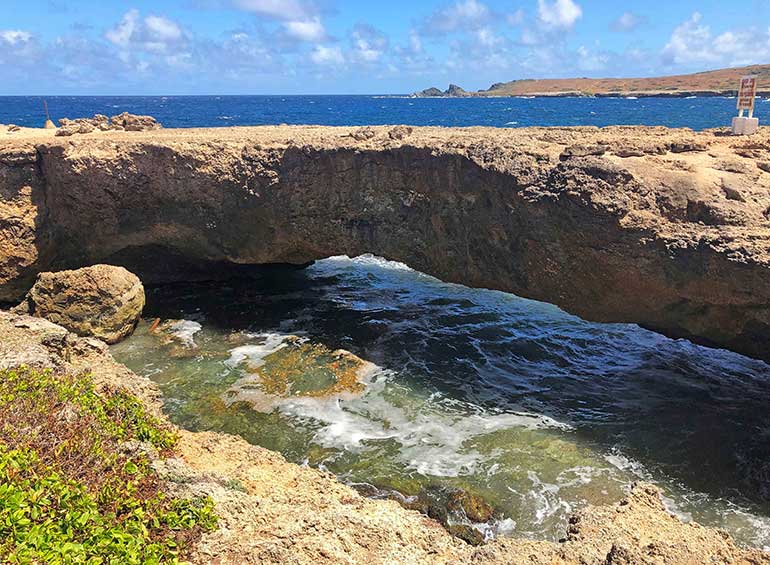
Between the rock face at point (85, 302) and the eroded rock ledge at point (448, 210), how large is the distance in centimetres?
202

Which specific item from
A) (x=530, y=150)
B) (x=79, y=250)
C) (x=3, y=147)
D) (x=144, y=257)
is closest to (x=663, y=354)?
(x=530, y=150)

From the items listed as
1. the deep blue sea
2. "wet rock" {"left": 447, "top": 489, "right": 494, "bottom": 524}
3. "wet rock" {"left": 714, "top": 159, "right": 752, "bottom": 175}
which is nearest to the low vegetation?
"wet rock" {"left": 447, "top": 489, "right": 494, "bottom": 524}

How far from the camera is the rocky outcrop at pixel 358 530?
5863 millimetres

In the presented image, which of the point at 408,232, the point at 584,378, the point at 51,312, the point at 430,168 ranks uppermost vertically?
the point at 430,168

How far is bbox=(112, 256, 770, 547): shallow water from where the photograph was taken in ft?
28.8

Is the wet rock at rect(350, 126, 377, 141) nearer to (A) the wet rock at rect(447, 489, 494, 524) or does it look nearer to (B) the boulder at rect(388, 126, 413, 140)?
(B) the boulder at rect(388, 126, 413, 140)

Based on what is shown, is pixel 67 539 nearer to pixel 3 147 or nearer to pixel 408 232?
pixel 408 232

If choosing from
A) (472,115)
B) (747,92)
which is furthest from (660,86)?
(747,92)

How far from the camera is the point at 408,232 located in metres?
13.1

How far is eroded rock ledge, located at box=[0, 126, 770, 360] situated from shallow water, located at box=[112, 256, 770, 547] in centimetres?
160

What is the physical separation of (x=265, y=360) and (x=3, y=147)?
8.97m

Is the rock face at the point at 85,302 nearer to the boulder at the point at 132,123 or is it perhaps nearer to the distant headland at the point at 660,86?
the boulder at the point at 132,123

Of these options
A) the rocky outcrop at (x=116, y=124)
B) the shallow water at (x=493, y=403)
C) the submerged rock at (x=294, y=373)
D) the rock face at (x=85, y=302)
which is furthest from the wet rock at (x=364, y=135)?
the rocky outcrop at (x=116, y=124)

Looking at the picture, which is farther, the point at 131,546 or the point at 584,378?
the point at 584,378
